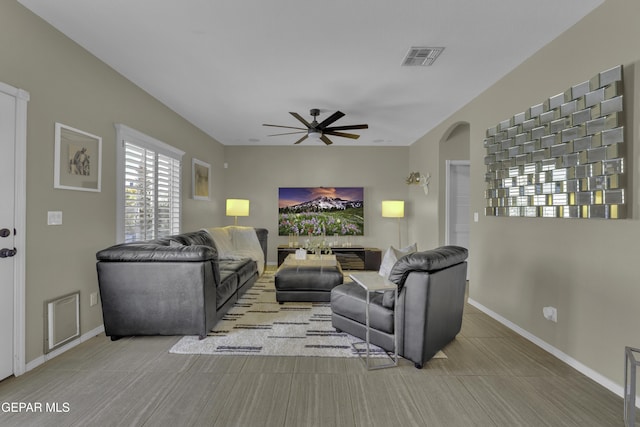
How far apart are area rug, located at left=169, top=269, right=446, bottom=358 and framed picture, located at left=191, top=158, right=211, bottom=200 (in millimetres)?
2481

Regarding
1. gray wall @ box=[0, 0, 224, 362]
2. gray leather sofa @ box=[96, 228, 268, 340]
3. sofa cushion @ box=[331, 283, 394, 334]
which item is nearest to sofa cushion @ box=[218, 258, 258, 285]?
gray leather sofa @ box=[96, 228, 268, 340]

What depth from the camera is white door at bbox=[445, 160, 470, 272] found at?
5691 mm

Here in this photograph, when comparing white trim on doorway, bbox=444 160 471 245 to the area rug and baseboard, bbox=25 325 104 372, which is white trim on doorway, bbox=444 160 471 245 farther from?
baseboard, bbox=25 325 104 372

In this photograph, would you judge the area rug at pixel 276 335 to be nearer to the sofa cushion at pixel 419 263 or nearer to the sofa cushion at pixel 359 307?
the sofa cushion at pixel 359 307

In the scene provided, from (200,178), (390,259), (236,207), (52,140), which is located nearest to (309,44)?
(390,259)

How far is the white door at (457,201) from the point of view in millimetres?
5691

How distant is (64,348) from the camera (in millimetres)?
2838

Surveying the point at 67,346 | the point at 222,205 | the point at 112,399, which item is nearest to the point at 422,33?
the point at 112,399

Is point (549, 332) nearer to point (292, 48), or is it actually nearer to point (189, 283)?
point (189, 283)

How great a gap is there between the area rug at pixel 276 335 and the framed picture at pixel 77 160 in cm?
177

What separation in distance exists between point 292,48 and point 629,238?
→ 303 cm

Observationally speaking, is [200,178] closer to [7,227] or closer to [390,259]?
[7,227]

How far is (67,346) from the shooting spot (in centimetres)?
287

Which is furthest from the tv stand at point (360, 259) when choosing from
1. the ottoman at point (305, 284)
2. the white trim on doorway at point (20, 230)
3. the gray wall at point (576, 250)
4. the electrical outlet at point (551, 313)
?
the white trim on doorway at point (20, 230)
